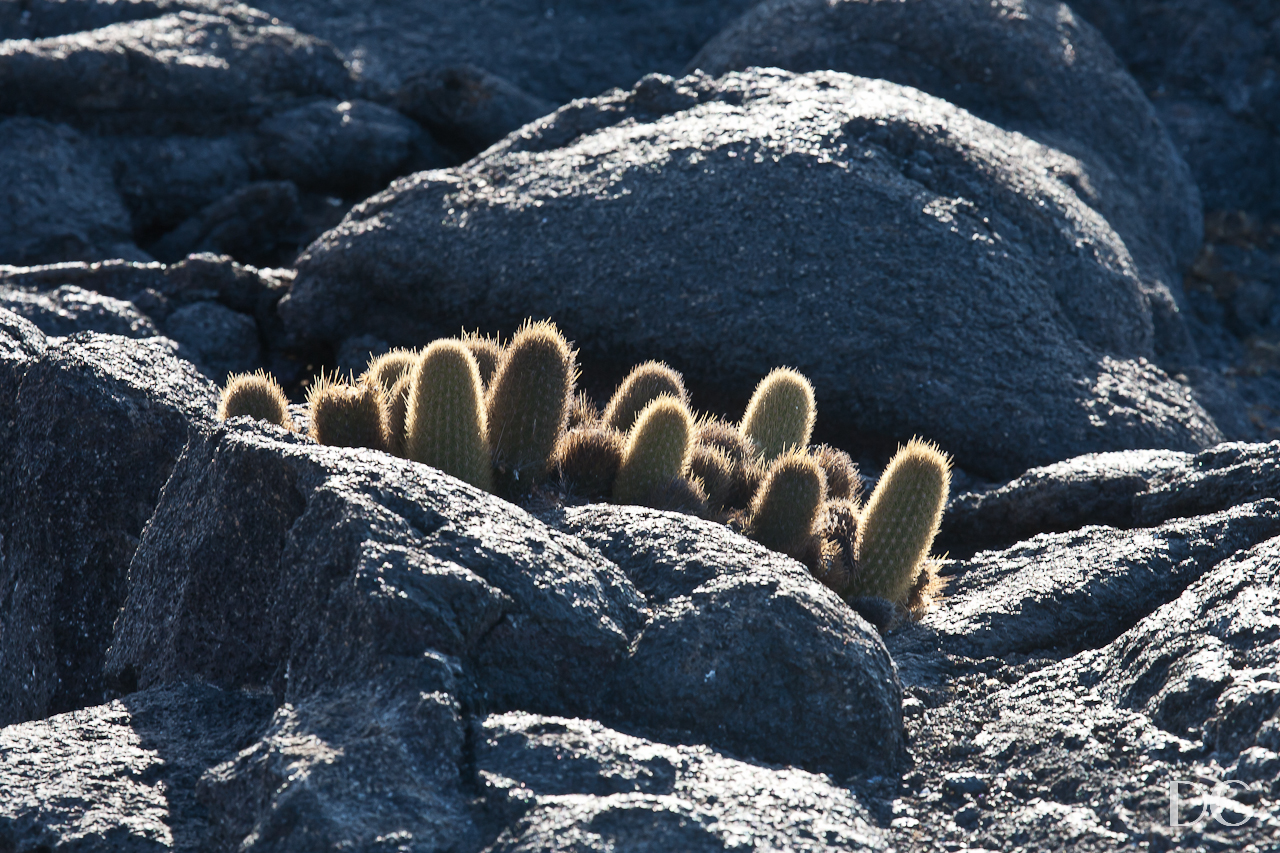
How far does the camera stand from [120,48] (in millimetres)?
9234

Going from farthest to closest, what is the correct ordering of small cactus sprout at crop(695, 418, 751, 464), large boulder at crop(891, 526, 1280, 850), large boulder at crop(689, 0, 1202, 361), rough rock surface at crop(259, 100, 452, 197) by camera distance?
large boulder at crop(689, 0, 1202, 361) → rough rock surface at crop(259, 100, 452, 197) → small cactus sprout at crop(695, 418, 751, 464) → large boulder at crop(891, 526, 1280, 850)

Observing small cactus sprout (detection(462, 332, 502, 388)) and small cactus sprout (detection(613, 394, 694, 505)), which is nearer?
small cactus sprout (detection(613, 394, 694, 505))

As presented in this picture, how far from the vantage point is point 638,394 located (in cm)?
583

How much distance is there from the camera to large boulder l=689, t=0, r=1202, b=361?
1015 cm

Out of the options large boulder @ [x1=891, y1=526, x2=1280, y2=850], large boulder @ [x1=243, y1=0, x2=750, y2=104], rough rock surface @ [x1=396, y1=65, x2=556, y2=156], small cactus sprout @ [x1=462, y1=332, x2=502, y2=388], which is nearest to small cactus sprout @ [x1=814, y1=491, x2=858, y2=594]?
large boulder @ [x1=891, y1=526, x2=1280, y2=850]

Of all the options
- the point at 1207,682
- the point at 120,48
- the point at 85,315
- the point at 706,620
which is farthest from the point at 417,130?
the point at 1207,682

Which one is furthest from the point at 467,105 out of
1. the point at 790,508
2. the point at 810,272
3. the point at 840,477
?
the point at 790,508

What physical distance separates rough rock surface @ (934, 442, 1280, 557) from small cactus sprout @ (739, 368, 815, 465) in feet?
2.94

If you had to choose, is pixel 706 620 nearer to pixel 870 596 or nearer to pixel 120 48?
pixel 870 596

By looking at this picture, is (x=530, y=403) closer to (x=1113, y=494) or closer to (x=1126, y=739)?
(x=1126, y=739)

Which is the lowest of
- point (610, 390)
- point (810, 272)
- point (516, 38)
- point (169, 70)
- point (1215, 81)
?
point (610, 390)

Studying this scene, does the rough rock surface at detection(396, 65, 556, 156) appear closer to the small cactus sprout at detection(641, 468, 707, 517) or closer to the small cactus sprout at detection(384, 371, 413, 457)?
the small cactus sprout at detection(384, 371, 413, 457)

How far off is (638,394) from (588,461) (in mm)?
923

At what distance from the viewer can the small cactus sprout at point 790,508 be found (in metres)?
4.80
